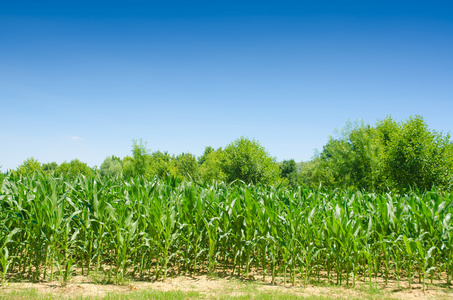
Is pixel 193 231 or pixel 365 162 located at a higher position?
pixel 365 162

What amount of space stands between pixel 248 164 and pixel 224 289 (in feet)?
86.0

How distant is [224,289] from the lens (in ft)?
15.3

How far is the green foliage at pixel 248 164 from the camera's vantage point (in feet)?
100

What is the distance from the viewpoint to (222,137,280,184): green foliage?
3059 centimetres

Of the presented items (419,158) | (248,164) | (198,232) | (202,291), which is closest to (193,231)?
(198,232)

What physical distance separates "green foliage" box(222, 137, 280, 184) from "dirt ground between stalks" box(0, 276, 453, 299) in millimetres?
24969

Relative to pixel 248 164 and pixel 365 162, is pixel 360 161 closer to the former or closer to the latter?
pixel 365 162

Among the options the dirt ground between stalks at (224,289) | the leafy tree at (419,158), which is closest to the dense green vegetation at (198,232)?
the dirt ground between stalks at (224,289)

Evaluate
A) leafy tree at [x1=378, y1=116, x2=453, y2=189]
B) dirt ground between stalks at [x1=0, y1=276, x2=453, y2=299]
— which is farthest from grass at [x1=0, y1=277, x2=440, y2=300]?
leafy tree at [x1=378, y1=116, x2=453, y2=189]

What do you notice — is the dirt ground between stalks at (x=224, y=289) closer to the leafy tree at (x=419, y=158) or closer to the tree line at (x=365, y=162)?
the tree line at (x=365, y=162)

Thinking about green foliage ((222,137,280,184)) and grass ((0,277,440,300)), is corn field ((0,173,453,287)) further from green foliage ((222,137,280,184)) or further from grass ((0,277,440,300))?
green foliage ((222,137,280,184))

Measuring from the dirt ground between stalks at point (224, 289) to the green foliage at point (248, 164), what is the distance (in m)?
25.0

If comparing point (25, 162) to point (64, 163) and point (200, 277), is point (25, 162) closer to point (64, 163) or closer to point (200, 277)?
point (64, 163)

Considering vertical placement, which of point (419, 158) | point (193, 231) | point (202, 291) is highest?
point (419, 158)
